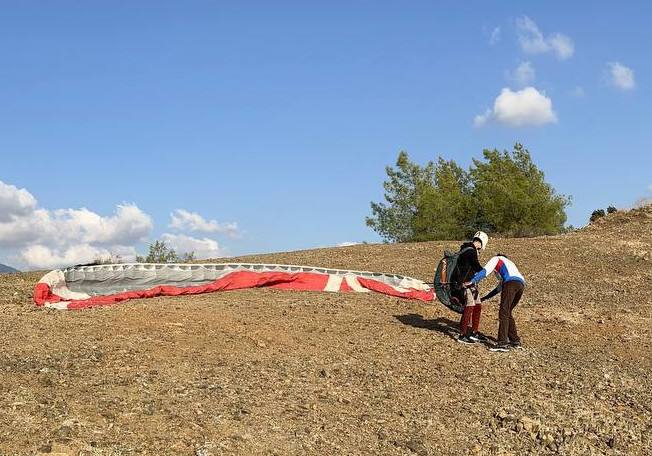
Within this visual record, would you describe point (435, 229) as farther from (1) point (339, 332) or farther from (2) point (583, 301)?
(1) point (339, 332)

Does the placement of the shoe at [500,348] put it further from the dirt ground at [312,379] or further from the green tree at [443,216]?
the green tree at [443,216]

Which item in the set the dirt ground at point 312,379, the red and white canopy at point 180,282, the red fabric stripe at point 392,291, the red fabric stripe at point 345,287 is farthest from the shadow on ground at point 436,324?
the red fabric stripe at point 345,287

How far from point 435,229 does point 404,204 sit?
6.21 m

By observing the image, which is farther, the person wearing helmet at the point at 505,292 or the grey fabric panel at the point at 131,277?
the grey fabric panel at the point at 131,277

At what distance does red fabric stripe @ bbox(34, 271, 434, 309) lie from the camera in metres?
12.8

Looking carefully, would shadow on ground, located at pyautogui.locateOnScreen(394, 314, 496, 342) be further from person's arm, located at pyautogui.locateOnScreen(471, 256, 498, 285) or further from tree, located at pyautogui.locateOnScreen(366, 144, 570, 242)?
tree, located at pyautogui.locateOnScreen(366, 144, 570, 242)

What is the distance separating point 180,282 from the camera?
13602 millimetres

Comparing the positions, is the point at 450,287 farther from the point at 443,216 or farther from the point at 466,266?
the point at 443,216

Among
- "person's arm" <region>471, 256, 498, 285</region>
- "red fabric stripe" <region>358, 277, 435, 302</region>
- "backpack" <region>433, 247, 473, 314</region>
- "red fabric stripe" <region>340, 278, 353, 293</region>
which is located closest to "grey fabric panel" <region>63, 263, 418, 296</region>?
"red fabric stripe" <region>340, 278, 353, 293</region>

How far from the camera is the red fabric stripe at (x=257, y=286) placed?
12.8 meters

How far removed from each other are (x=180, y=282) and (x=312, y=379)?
6.11 meters

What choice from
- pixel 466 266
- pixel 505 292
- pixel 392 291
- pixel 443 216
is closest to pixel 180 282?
pixel 392 291

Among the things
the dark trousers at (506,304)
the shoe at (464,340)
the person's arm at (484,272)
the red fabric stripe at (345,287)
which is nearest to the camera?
the person's arm at (484,272)

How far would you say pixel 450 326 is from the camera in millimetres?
11750
